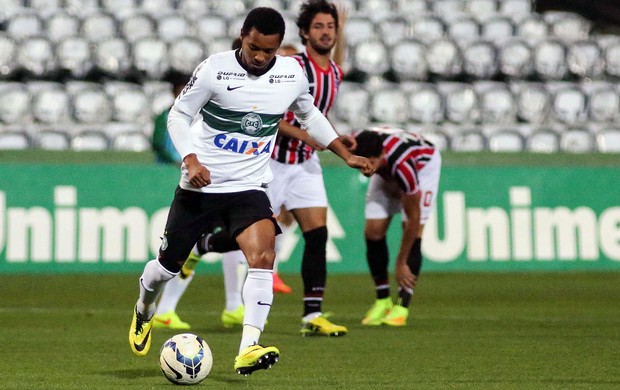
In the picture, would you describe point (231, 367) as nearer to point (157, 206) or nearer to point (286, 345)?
point (286, 345)

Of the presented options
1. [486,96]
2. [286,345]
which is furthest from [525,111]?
[286,345]

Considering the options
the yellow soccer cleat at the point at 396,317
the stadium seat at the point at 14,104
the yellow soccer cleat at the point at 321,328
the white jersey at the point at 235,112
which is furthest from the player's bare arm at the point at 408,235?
the stadium seat at the point at 14,104

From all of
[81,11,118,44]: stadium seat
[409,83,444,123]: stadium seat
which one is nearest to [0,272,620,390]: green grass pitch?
[409,83,444,123]: stadium seat

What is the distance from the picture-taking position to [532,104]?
1661 centimetres

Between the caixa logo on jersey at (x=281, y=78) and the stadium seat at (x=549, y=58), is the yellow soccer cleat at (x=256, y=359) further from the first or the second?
the stadium seat at (x=549, y=58)

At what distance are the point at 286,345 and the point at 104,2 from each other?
11.3 m

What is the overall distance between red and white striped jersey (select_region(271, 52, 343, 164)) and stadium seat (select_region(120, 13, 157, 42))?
27.5 feet

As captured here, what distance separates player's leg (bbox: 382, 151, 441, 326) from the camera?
9336 millimetres

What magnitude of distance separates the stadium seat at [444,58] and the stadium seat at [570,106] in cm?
146

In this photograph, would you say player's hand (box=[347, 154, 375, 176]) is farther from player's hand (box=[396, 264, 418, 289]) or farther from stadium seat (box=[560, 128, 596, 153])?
stadium seat (box=[560, 128, 596, 153])

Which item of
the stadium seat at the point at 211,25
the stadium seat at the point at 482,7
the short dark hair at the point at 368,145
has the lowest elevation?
the short dark hair at the point at 368,145

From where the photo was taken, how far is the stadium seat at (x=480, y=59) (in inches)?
670

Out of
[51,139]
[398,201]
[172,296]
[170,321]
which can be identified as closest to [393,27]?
[51,139]

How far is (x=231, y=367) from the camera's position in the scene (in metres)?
6.66
